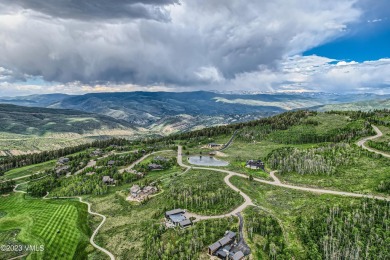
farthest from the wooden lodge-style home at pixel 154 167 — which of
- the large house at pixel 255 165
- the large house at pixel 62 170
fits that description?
the large house at pixel 62 170

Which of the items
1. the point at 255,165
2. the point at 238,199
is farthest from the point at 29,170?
the point at 238,199

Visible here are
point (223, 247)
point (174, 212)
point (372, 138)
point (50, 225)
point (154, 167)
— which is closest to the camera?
point (223, 247)

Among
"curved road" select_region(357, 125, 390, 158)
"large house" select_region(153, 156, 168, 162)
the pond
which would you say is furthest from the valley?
the pond

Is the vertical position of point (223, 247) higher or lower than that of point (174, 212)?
higher

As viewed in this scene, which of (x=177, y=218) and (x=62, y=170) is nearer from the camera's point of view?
(x=177, y=218)

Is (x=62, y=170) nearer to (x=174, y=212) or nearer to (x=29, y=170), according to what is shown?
(x=29, y=170)

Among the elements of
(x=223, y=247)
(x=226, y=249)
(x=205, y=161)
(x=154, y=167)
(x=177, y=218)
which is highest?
(x=226, y=249)

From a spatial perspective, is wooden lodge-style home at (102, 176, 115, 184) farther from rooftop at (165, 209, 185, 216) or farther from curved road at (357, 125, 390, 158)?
curved road at (357, 125, 390, 158)
